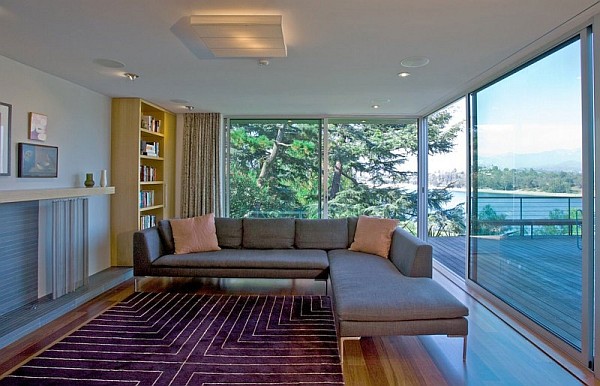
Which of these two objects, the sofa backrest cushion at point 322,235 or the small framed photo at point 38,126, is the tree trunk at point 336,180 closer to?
the sofa backrest cushion at point 322,235

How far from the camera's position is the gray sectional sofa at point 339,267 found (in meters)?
2.34

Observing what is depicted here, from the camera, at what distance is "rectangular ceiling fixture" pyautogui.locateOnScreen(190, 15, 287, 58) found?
2180 millimetres

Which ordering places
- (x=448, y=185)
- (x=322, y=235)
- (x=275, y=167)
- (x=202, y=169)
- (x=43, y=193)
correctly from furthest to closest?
1. (x=275, y=167)
2. (x=202, y=169)
3. (x=448, y=185)
4. (x=322, y=235)
5. (x=43, y=193)

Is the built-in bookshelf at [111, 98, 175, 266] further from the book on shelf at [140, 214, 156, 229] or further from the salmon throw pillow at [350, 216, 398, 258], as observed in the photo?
the salmon throw pillow at [350, 216, 398, 258]

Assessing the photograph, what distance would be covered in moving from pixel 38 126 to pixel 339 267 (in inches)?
127

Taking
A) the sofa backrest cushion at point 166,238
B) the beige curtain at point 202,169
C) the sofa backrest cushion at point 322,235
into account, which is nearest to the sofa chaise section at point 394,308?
the sofa backrest cushion at point 322,235

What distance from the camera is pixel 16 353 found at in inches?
97.3

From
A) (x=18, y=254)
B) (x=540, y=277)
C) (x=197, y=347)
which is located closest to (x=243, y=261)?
(x=197, y=347)

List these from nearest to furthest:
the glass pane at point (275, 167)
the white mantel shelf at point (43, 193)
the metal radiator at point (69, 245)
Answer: the white mantel shelf at point (43, 193), the metal radiator at point (69, 245), the glass pane at point (275, 167)

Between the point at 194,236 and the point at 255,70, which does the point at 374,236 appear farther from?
the point at 255,70

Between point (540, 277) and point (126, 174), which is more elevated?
point (126, 174)

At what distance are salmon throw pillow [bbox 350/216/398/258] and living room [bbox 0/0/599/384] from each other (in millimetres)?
931

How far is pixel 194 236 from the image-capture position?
13.5ft

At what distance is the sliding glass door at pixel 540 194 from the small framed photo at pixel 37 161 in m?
4.48
